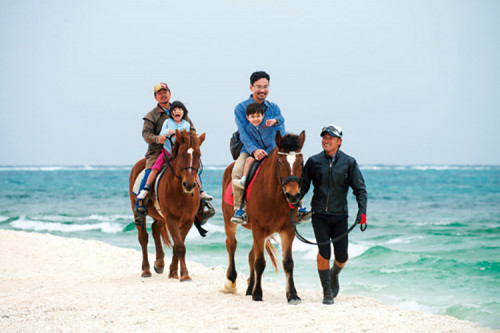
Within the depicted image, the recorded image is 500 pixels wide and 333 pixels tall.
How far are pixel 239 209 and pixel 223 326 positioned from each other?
1.49 meters

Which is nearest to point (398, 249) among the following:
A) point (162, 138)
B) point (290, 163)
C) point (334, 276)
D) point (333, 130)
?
point (334, 276)

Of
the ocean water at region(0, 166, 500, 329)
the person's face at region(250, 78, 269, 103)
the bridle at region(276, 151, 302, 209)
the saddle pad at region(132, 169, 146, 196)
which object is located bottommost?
the ocean water at region(0, 166, 500, 329)

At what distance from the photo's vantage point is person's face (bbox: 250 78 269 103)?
645cm

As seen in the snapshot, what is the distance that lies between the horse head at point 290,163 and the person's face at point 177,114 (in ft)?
8.33

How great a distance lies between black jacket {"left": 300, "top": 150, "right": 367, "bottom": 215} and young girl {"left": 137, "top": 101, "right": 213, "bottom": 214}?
2232 mm

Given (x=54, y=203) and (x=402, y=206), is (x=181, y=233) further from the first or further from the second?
(x=54, y=203)

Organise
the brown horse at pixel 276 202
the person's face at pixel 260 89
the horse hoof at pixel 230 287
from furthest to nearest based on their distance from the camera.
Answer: the horse hoof at pixel 230 287, the person's face at pixel 260 89, the brown horse at pixel 276 202

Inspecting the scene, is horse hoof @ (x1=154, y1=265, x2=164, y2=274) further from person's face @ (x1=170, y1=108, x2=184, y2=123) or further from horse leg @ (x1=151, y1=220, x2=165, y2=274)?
person's face @ (x1=170, y1=108, x2=184, y2=123)

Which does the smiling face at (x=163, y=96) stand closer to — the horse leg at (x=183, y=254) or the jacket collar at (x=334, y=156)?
the horse leg at (x=183, y=254)

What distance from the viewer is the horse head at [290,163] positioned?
5.15 metres

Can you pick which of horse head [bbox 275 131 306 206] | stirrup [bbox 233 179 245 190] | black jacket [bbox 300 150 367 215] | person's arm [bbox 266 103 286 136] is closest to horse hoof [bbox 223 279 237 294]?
stirrup [bbox 233 179 245 190]

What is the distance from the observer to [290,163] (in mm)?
5305

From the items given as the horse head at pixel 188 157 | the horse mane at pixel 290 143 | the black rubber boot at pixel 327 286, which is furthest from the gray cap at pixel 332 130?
the horse head at pixel 188 157

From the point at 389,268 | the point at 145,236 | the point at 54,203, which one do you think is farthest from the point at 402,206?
the point at 145,236
